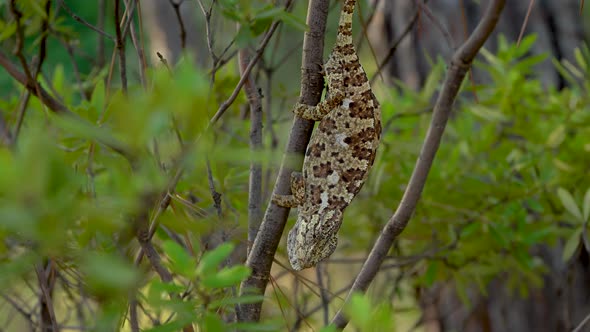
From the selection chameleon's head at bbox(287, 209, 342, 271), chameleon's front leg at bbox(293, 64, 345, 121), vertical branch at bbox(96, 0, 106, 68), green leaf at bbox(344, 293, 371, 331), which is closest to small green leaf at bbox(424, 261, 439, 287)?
chameleon's head at bbox(287, 209, 342, 271)

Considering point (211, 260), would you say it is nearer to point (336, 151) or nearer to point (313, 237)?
point (336, 151)

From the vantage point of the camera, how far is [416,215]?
2.20 m

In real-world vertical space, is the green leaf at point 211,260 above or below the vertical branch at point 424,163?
below

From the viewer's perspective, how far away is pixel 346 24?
1494 mm

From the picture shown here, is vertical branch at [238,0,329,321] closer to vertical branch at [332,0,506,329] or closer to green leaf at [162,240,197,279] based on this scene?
vertical branch at [332,0,506,329]

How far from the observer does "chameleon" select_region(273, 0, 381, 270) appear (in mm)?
1529

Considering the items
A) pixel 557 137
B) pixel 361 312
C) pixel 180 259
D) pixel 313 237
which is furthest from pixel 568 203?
pixel 180 259

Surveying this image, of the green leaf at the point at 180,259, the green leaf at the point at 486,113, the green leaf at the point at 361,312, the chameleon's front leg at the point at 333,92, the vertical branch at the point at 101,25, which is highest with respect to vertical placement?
the vertical branch at the point at 101,25

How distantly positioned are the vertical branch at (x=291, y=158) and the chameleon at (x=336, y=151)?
0.11 meters

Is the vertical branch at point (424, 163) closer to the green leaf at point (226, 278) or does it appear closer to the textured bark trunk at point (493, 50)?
the green leaf at point (226, 278)

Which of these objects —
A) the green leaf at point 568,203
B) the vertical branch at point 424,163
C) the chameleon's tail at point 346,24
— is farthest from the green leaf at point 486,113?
the vertical branch at point 424,163

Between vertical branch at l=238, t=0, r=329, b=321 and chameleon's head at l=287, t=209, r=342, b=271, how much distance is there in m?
0.45

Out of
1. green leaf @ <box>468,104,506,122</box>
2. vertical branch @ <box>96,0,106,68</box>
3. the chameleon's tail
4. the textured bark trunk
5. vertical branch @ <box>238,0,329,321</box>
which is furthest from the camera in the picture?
the textured bark trunk

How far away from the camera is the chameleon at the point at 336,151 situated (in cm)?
153
